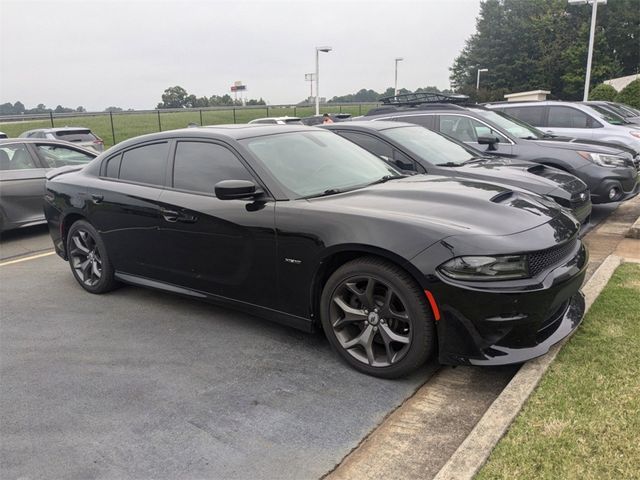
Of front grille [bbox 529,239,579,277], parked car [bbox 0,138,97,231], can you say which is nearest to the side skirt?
front grille [bbox 529,239,579,277]

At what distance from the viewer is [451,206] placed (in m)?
3.45

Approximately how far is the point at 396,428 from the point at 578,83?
188ft

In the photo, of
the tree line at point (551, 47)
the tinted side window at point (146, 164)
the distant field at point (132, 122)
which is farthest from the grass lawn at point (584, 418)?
the tree line at point (551, 47)

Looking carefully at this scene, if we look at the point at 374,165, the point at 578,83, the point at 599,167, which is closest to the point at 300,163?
the point at 374,165

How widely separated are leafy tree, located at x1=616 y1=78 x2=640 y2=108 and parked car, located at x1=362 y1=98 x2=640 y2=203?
2206 centimetres

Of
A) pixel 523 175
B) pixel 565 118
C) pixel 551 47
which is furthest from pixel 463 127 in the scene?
pixel 551 47

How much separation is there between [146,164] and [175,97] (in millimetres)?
79661

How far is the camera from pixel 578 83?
5206 cm

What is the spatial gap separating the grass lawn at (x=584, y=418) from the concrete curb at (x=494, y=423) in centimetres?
4

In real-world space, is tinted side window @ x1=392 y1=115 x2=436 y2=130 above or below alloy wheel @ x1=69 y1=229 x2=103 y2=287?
above

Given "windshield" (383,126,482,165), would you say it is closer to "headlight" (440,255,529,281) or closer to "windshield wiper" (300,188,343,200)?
"windshield wiper" (300,188,343,200)

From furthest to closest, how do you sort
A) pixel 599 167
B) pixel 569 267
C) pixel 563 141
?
pixel 563 141 < pixel 599 167 < pixel 569 267

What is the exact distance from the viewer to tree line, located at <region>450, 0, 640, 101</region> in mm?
52844

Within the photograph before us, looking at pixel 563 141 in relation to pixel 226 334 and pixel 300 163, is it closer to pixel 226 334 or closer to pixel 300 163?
pixel 300 163
